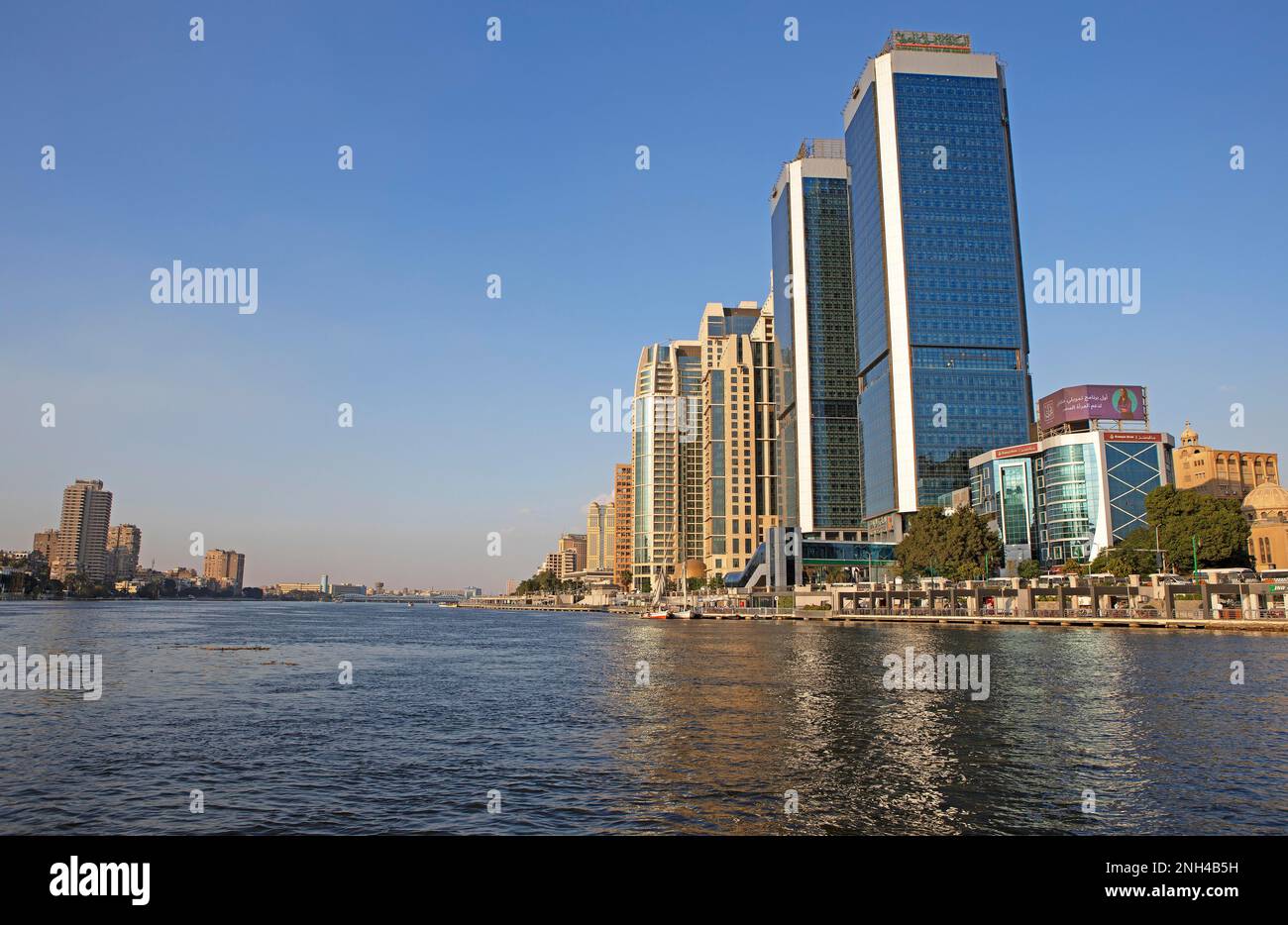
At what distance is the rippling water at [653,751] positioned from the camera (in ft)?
86.2

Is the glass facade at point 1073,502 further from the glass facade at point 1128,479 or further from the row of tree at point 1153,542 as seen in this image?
the row of tree at point 1153,542

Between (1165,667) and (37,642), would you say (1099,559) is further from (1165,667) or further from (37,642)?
(37,642)

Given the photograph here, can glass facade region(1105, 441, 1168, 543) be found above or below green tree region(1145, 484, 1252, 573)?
above

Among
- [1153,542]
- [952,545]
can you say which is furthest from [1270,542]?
[952,545]

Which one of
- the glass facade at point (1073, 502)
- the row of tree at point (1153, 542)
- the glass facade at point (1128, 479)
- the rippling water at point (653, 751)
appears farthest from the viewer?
the glass facade at point (1073, 502)

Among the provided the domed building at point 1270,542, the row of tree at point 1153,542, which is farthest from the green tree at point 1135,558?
the domed building at point 1270,542

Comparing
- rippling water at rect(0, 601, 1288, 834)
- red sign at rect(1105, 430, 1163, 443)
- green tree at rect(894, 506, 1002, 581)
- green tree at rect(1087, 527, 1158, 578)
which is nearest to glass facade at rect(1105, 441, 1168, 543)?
red sign at rect(1105, 430, 1163, 443)

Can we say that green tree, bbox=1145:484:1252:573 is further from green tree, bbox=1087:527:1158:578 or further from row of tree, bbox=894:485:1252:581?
green tree, bbox=1087:527:1158:578

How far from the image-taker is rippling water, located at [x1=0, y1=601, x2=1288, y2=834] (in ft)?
86.2

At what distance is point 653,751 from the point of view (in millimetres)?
36312

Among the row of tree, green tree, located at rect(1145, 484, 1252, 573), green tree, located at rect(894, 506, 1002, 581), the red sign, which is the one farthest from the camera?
the red sign

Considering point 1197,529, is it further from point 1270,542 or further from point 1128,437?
point 1270,542
